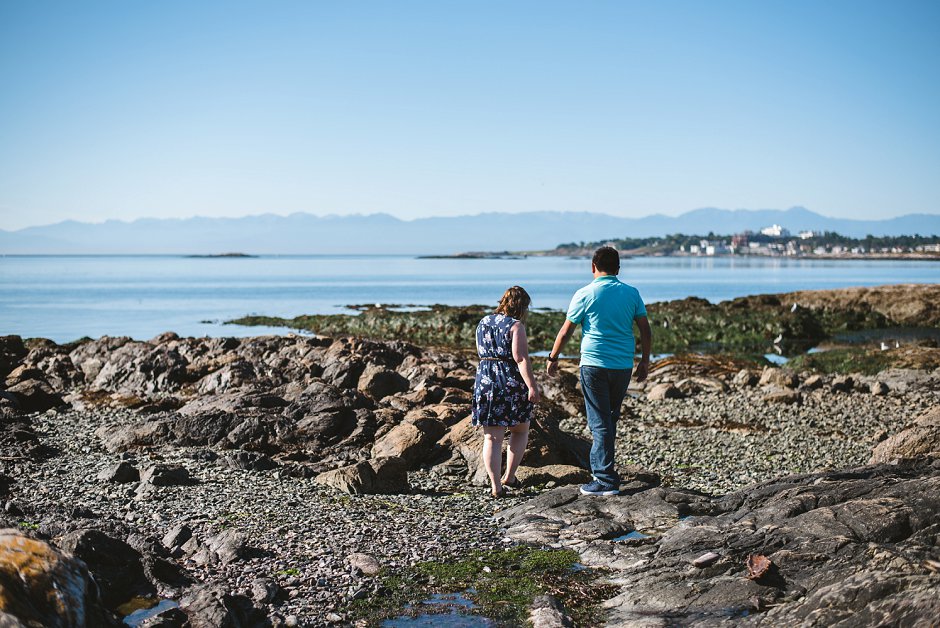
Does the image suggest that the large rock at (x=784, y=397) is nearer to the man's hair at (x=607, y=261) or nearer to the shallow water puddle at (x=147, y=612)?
the man's hair at (x=607, y=261)

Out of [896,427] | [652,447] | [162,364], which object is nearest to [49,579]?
[652,447]

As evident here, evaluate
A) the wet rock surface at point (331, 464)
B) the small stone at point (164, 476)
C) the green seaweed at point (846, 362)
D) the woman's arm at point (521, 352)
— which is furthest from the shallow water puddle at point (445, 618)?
the green seaweed at point (846, 362)

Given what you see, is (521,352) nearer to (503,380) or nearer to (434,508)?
(503,380)

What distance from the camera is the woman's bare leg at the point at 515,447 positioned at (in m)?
11.1

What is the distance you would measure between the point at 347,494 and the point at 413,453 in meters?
1.88

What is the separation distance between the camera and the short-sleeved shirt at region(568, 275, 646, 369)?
999 cm

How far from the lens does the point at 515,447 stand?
447 inches

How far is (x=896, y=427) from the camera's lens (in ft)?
58.3

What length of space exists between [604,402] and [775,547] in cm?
306

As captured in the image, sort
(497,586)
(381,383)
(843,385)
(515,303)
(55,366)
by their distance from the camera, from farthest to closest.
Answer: (55,366) < (843,385) < (381,383) < (515,303) < (497,586)

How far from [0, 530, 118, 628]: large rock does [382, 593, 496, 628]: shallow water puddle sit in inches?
92.7

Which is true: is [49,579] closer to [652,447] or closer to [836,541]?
[836,541]

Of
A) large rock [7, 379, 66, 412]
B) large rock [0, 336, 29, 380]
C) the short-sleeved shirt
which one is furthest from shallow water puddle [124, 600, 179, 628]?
large rock [0, 336, 29, 380]

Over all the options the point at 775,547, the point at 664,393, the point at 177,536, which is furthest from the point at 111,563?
the point at 664,393
